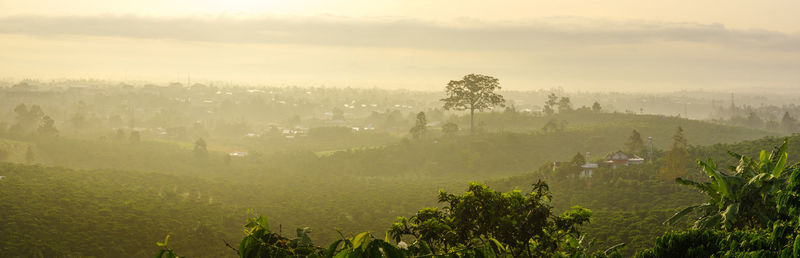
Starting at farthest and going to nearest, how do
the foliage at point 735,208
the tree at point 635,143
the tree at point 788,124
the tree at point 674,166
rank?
the tree at point 788,124 → the tree at point 635,143 → the tree at point 674,166 → the foliage at point 735,208

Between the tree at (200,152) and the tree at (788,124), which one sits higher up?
the tree at (788,124)

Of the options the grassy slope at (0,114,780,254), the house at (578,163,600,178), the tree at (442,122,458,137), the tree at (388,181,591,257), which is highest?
the tree at (388,181,591,257)

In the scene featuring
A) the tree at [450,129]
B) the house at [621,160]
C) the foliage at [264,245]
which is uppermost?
the foliage at [264,245]

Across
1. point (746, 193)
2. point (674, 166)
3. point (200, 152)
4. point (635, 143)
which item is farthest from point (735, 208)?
point (200, 152)

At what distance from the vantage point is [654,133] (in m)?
81.6

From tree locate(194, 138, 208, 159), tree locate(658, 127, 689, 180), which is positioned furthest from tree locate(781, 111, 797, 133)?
tree locate(194, 138, 208, 159)

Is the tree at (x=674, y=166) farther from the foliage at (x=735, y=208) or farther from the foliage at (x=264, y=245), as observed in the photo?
the foliage at (x=264, y=245)

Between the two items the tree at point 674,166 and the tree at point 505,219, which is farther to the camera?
the tree at point 674,166

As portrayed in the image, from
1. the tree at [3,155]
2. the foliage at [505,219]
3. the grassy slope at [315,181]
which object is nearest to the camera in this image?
the foliage at [505,219]

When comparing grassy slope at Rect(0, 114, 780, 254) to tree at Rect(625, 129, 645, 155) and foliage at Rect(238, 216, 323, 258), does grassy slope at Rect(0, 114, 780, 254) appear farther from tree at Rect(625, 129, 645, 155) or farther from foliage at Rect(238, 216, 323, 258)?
foliage at Rect(238, 216, 323, 258)

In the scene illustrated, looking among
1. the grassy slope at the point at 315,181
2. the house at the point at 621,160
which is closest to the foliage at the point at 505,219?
the grassy slope at the point at 315,181

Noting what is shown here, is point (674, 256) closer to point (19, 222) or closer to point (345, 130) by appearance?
point (19, 222)

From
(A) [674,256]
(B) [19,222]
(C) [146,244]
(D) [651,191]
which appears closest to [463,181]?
(D) [651,191]

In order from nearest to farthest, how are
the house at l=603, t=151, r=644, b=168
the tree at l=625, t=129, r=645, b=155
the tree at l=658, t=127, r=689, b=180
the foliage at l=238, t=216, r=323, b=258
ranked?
1. the foliage at l=238, t=216, r=323, b=258
2. the tree at l=658, t=127, r=689, b=180
3. the house at l=603, t=151, r=644, b=168
4. the tree at l=625, t=129, r=645, b=155
